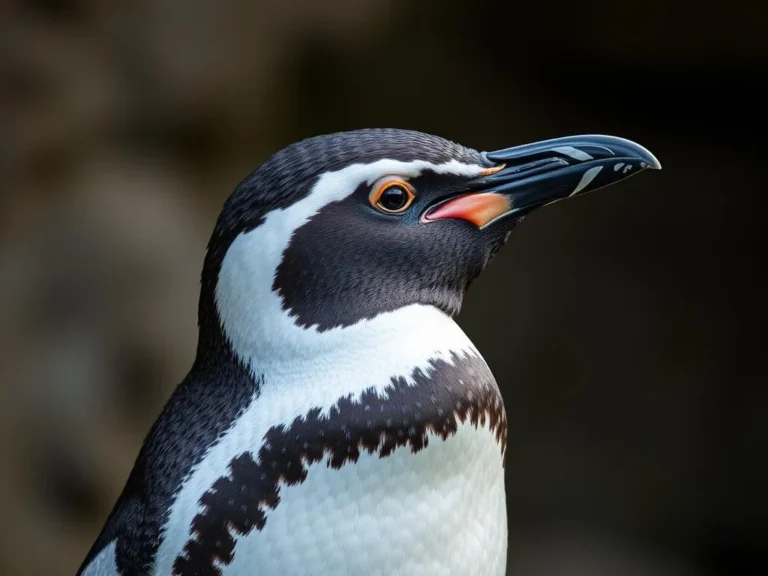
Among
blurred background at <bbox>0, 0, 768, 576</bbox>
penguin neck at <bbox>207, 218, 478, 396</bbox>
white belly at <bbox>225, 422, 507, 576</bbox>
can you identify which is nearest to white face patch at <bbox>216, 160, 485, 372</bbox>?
penguin neck at <bbox>207, 218, 478, 396</bbox>

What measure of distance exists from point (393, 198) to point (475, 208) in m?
0.08

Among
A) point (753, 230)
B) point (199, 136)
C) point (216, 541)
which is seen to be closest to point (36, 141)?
point (199, 136)

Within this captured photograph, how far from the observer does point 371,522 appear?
2.88 ft

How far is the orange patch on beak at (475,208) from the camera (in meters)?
0.99

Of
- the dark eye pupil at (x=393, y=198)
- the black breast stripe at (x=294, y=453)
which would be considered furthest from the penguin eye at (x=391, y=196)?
the black breast stripe at (x=294, y=453)

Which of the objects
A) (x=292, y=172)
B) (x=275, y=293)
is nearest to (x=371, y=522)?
(x=275, y=293)

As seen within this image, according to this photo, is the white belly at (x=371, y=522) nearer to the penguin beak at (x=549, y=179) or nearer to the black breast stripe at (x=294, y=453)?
the black breast stripe at (x=294, y=453)

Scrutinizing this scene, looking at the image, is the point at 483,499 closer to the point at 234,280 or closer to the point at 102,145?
the point at 234,280

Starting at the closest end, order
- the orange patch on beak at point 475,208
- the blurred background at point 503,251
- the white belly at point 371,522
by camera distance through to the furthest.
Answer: the white belly at point 371,522 → the orange patch on beak at point 475,208 → the blurred background at point 503,251

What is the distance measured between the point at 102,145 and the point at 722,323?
1.78 metres

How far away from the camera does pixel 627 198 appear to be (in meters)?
2.91

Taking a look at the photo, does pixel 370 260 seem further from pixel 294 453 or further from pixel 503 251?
pixel 503 251

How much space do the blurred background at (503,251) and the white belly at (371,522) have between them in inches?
52.0

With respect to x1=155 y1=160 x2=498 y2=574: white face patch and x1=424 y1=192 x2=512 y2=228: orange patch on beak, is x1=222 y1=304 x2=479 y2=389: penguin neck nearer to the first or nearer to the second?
x1=155 y1=160 x2=498 y2=574: white face patch
